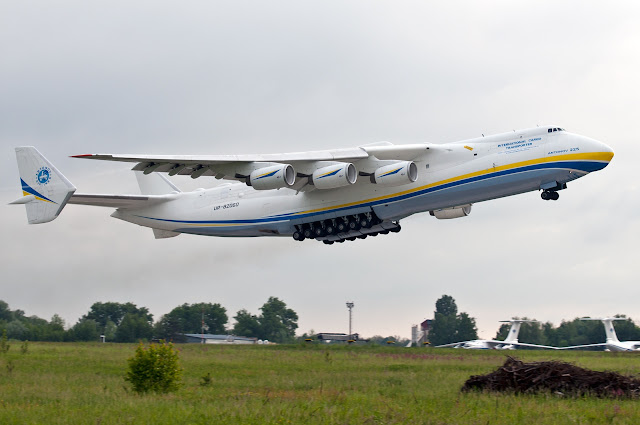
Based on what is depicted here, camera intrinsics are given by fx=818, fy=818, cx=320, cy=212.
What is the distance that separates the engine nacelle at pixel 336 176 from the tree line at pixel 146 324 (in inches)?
419

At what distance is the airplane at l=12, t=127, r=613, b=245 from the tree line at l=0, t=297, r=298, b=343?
5523mm

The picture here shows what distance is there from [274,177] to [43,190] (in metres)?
7.30

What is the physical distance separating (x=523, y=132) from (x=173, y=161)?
8.88m

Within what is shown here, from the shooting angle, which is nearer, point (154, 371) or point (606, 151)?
point (154, 371)

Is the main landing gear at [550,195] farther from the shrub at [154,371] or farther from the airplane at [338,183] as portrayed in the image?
the shrub at [154,371]

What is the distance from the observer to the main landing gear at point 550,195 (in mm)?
20172

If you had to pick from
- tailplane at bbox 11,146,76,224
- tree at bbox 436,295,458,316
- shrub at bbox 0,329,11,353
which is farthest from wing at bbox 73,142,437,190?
tree at bbox 436,295,458,316

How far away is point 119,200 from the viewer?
83.4 feet

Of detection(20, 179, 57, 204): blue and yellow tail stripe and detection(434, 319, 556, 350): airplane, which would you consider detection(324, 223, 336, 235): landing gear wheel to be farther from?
detection(434, 319, 556, 350): airplane

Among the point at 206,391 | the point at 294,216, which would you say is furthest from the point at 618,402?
the point at 294,216

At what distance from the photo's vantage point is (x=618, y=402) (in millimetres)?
12359

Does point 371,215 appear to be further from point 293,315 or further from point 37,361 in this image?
point 293,315

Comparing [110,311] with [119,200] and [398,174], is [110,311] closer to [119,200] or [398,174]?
[119,200]

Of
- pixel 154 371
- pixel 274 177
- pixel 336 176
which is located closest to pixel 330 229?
pixel 336 176
